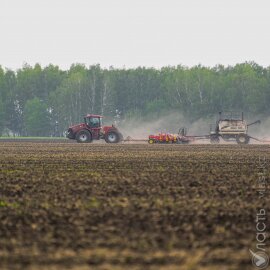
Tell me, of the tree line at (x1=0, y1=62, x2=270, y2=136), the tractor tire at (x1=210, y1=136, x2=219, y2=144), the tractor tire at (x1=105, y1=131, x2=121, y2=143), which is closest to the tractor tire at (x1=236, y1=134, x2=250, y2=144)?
the tractor tire at (x1=210, y1=136, x2=219, y2=144)

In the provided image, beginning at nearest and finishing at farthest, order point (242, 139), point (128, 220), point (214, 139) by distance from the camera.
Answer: point (128, 220)
point (242, 139)
point (214, 139)

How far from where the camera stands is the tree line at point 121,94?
118m

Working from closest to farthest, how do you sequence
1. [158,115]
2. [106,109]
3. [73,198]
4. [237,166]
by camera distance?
[73,198]
[237,166]
[158,115]
[106,109]

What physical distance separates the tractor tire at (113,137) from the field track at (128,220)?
38.9m

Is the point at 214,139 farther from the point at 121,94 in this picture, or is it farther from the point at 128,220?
the point at 121,94

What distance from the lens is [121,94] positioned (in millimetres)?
132875

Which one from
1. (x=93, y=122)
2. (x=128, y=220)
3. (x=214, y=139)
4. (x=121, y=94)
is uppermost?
(x=121, y=94)

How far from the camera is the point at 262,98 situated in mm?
112688

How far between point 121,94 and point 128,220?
119 m

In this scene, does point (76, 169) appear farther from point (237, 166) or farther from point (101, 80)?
point (101, 80)

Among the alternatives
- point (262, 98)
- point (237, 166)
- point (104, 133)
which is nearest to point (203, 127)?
point (262, 98)

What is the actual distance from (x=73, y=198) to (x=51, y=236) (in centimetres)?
491

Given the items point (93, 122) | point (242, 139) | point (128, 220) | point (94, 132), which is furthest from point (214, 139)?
point (128, 220)

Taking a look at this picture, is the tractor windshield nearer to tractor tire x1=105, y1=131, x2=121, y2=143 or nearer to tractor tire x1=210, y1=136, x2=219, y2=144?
tractor tire x1=105, y1=131, x2=121, y2=143
